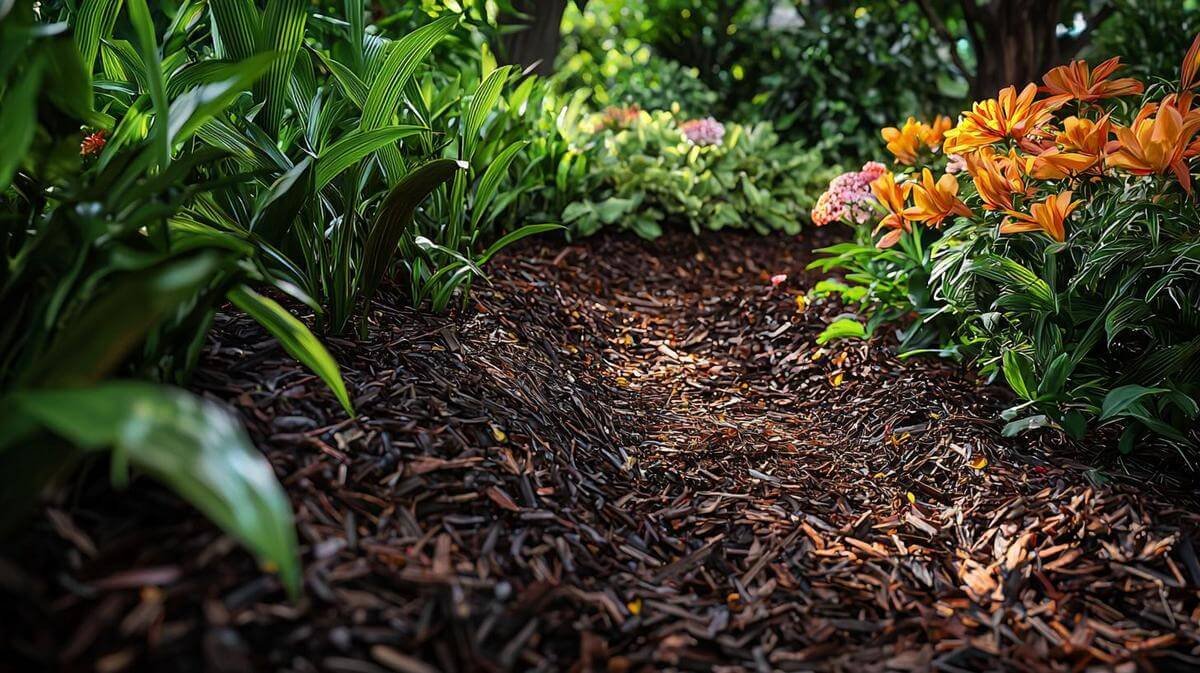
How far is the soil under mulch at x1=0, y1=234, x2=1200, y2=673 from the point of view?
36.5 inches

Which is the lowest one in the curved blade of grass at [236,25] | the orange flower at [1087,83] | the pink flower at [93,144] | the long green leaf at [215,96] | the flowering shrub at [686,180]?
the flowering shrub at [686,180]

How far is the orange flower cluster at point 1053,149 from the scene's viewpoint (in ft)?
5.18

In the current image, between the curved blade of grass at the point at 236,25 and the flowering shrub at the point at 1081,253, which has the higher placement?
the curved blade of grass at the point at 236,25

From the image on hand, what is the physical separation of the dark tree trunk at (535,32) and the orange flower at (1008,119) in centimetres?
273

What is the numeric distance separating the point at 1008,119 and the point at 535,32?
2904 mm

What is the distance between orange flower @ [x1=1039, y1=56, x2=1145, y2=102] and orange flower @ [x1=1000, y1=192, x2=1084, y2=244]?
0.29 metres

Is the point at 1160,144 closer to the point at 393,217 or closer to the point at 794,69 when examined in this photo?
the point at 393,217

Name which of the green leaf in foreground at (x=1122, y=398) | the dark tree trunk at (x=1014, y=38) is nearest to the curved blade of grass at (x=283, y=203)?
the green leaf in foreground at (x=1122, y=398)

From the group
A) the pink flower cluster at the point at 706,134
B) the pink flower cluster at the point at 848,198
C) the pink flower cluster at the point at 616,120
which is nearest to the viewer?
the pink flower cluster at the point at 848,198

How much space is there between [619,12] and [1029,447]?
545cm

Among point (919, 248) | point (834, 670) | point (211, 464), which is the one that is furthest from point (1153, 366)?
point (211, 464)

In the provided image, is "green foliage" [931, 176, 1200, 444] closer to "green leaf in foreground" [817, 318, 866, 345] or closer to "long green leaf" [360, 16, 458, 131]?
"green leaf in foreground" [817, 318, 866, 345]

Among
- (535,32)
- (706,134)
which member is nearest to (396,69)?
(706,134)

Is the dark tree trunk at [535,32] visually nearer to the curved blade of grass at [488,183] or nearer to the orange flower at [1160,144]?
the curved blade of grass at [488,183]
